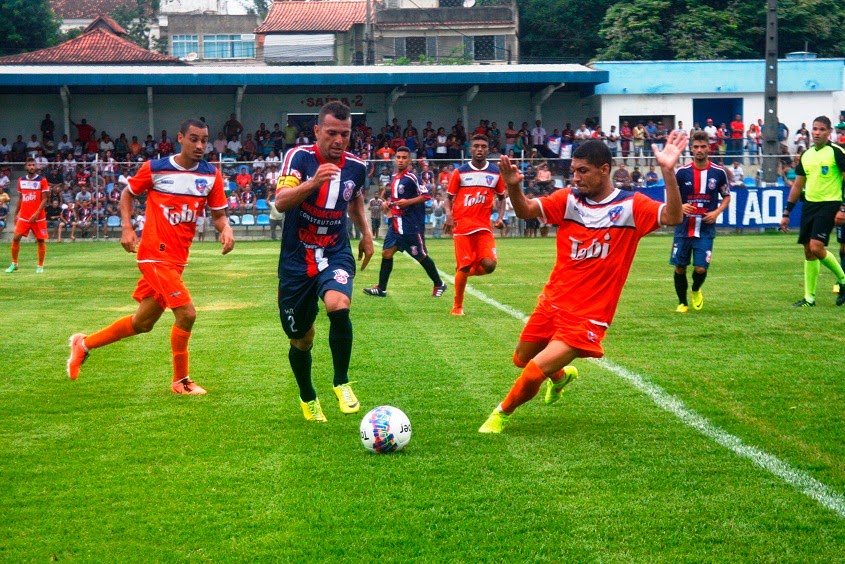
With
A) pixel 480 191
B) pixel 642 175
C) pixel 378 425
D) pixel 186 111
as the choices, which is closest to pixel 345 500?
pixel 378 425

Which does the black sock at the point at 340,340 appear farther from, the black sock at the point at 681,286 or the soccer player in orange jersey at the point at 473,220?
the black sock at the point at 681,286

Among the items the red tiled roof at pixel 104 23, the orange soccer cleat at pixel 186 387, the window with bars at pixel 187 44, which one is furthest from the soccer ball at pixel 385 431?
the window with bars at pixel 187 44

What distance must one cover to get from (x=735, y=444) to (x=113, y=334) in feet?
16.3

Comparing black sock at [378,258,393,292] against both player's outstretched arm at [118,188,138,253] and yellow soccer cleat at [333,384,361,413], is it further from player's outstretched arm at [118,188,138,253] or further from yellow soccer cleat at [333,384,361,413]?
yellow soccer cleat at [333,384,361,413]

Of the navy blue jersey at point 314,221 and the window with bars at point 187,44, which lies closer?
the navy blue jersey at point 314,221

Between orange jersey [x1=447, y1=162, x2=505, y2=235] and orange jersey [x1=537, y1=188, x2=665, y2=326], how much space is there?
596 centimetres

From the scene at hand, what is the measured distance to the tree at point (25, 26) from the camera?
5750cm

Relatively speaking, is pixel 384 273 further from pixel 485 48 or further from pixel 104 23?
pixel 104 23

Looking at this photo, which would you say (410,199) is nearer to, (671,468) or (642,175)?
(671,468)

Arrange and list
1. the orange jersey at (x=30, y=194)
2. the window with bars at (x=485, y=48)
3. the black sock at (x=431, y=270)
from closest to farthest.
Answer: the black sock at (x=431, y=270) < the orange jersey at (x=30, y=194) < the window with bars at (x=485, y=48)

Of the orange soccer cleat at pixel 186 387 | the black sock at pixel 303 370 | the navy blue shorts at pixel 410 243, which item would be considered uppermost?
the navy blue shorts at pixel 410 243

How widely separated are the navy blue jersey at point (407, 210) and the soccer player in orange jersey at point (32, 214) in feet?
27.4

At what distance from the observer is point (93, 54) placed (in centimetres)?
5516

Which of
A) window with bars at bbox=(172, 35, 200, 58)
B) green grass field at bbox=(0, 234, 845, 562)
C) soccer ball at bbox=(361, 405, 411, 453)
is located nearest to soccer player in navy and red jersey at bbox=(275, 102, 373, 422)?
green grass field at bbox=(0, 234, 845, 562)
